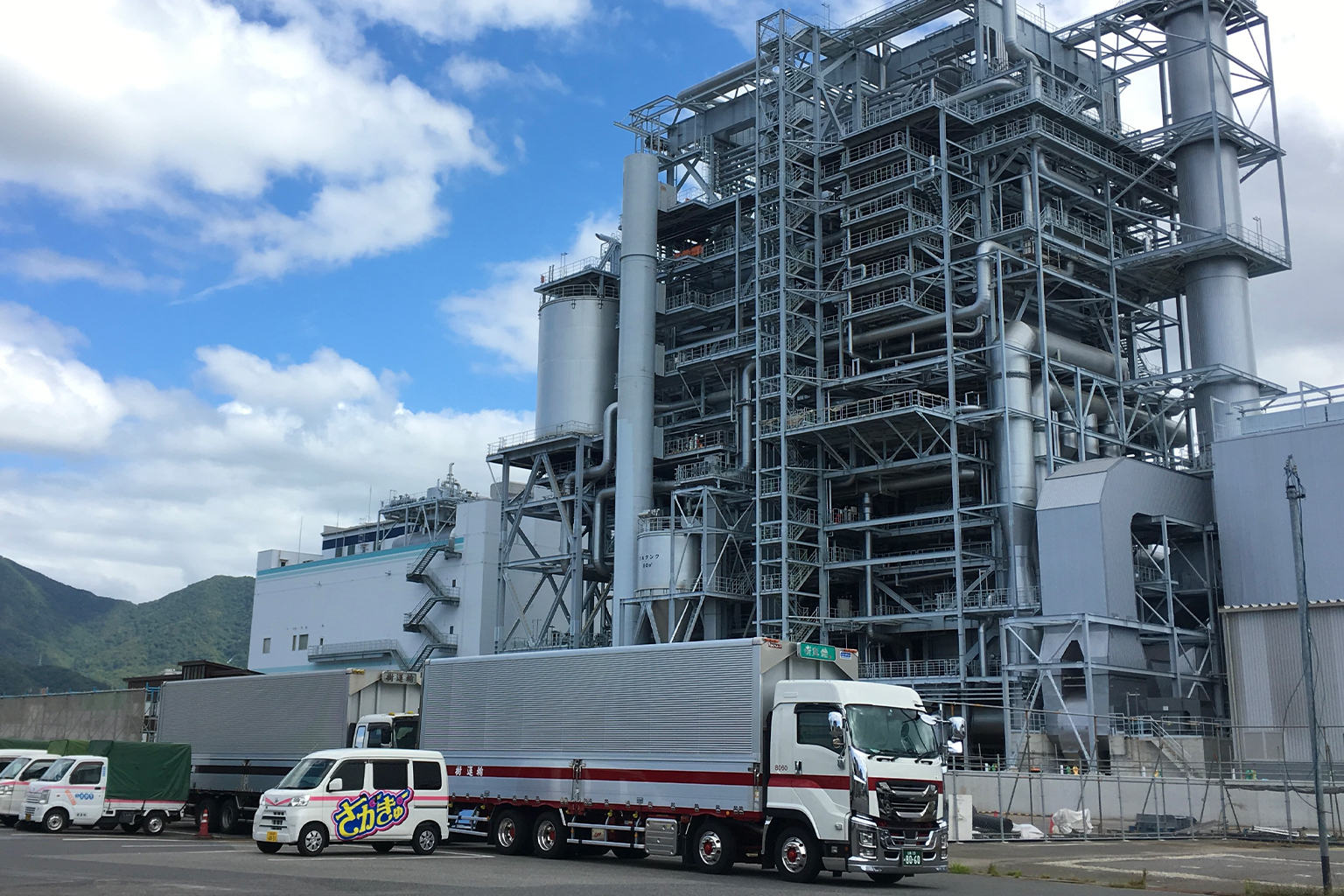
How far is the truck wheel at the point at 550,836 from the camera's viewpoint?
26.6 m

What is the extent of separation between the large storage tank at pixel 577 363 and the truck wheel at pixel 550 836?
4244 centimetres

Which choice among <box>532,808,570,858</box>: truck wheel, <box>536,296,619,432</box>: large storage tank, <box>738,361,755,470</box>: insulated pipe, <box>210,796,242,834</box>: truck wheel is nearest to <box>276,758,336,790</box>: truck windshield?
<box>532,808,570,858</box>: truck wheel

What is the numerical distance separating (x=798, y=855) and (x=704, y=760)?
106 inches

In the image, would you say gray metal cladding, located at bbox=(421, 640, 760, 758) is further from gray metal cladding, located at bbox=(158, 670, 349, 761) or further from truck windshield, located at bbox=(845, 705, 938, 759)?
gray metal cladding, located at bbox=(158, 670, 349, 761)

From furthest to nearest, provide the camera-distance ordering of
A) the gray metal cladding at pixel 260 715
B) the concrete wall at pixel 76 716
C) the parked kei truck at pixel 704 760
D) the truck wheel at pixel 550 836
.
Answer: the concrete wall at pixel 76 716 < the gray metal cladding at pixel 260 715 < the truck wheel at pixel 550 836 < the parked kei truck at pixel 704 760

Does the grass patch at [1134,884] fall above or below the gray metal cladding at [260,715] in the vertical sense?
below

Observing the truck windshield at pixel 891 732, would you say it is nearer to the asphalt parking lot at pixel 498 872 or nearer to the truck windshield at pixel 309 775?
the asphalt parking lot at pixel 498 872

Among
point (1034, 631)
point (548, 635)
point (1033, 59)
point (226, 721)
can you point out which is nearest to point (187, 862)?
point (226, 721)

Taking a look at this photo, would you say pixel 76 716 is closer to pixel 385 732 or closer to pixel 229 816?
pixel 229 816

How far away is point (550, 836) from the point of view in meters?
26.9

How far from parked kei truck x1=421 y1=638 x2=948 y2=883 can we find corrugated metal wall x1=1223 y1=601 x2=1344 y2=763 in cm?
2622

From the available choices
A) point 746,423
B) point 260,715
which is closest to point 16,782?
point 260,715

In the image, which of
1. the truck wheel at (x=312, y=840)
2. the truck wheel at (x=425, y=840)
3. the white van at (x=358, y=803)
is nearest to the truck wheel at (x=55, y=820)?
the white van at (x=358, y=803)

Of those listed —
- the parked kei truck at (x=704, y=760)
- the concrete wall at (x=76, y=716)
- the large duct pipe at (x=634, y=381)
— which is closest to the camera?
the parked kei truck at (x=704, y=760)
